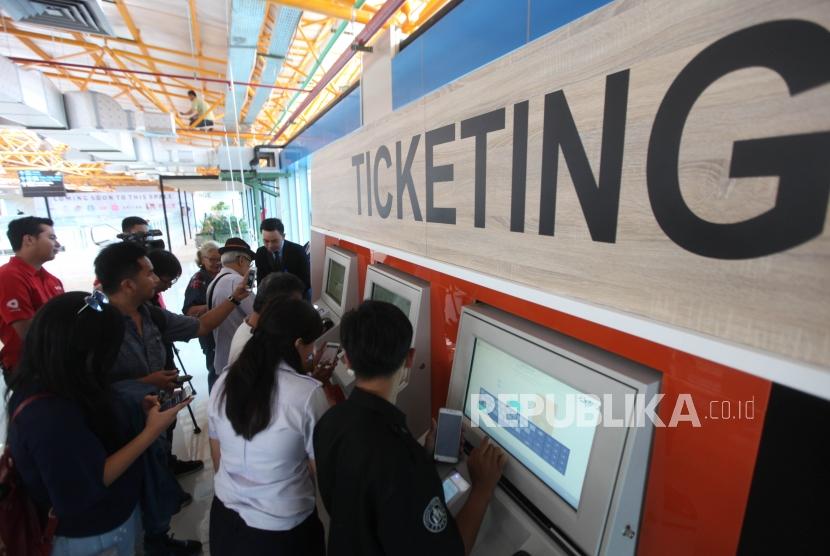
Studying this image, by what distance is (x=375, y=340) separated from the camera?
1.08m

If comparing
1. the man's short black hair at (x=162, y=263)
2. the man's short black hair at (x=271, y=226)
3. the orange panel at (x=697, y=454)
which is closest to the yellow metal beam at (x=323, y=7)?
the man's short black hair at (x=271, y=226)

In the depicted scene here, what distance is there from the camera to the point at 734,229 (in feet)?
1.61

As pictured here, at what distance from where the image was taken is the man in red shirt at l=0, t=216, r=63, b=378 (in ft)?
8.45

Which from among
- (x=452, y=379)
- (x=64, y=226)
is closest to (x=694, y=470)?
(x=452, y=379)

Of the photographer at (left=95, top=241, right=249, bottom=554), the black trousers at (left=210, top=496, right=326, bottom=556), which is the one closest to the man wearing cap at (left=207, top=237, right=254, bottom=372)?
the photographer at (left=95, top=241, right=249, bottom=554)

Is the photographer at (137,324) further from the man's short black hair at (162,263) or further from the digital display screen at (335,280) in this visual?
the digital display screen at (335,280)

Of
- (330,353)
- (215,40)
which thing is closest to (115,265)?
(330,353)

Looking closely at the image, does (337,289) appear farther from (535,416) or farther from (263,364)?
(535,416)

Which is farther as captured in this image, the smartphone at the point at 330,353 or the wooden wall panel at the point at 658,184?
the smartphone at the point at 330,353

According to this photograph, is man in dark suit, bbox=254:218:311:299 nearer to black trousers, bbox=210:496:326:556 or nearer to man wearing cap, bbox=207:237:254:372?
man wearing cap, bbox=207:237:254:372

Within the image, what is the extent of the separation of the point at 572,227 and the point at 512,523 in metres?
0.81

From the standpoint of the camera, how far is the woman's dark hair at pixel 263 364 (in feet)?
3.91

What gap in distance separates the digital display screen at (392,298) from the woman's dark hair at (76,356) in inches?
38.1

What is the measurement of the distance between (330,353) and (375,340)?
3.32 ft
